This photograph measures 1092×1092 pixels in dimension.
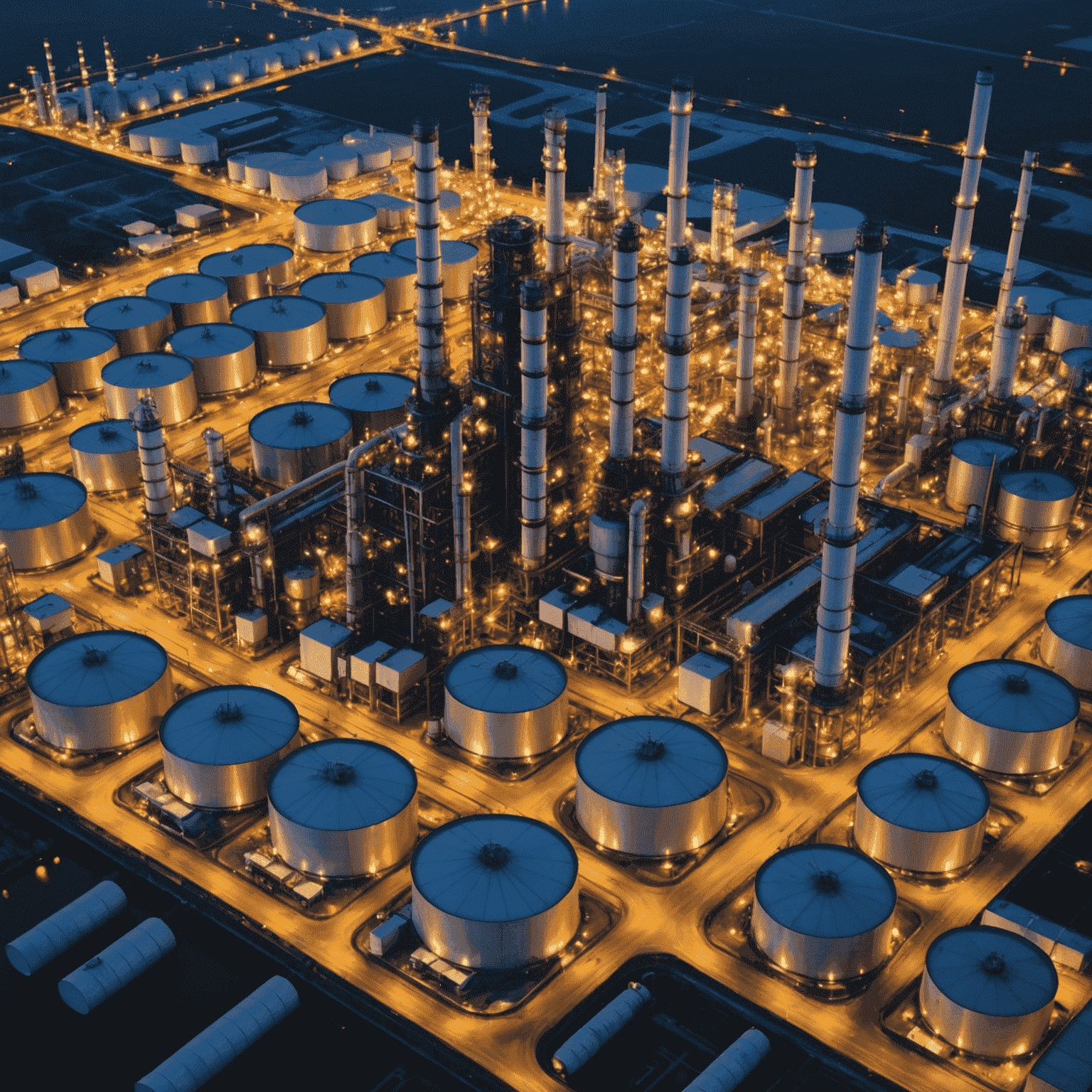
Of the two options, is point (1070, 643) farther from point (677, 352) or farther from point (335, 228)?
point (335, 228)

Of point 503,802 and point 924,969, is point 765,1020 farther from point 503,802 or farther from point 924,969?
point 503,802

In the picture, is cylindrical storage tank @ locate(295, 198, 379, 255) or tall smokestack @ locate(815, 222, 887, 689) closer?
tall smokestack @ locate(815, 222, 887, 689)

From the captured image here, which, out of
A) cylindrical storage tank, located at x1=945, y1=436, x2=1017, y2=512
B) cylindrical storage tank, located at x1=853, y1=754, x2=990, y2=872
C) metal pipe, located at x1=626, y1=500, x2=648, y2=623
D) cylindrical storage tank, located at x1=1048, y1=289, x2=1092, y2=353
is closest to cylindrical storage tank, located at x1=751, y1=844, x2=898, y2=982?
cylindrical storage tank, located at x1=853, y1=754, x2=990, y2=872

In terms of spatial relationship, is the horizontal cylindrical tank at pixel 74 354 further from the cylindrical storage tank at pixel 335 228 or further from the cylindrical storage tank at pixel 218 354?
the cylindrical storage tank at pixel 335 228

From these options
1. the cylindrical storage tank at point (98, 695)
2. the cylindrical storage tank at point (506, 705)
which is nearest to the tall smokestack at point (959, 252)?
the cylindrical storage tank at point (506, 705)

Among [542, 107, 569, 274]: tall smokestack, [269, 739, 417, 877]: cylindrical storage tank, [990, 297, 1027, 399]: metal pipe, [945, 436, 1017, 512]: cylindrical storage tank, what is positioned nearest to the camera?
[269, 739, 417, 877]: cylindrical storage tank

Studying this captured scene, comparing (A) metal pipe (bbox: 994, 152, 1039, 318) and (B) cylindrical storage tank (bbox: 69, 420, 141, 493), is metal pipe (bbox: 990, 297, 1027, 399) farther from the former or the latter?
(B) cylindrical storage tank (bbox: 69, 420, 141, 493)
